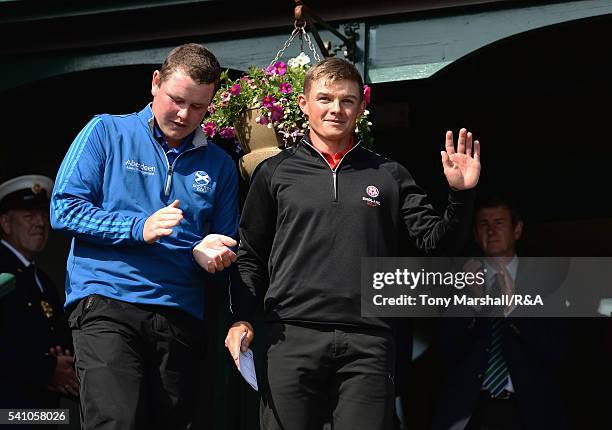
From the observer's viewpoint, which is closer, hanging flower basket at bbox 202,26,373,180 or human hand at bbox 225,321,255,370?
human hand at bbox 225,321,255,370

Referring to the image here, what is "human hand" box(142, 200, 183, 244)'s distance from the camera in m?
3.24

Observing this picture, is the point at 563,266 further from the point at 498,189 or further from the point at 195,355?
the point at 195,355

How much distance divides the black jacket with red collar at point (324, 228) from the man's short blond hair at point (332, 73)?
9.7 inches

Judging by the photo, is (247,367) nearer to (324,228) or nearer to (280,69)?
(324,228)

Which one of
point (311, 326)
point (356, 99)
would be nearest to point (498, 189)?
point (356, 99)

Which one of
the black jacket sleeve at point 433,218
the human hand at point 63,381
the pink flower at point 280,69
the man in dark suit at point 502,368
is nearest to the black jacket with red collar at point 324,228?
the black jacket sleeve at point 433,218

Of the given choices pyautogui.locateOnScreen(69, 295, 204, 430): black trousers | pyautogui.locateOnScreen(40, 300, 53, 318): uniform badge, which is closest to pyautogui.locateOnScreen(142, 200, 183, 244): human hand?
pyautogui.locateOnScreen(69, 295, 204, 430): black trousers

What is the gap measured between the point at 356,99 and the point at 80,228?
1.14 meters

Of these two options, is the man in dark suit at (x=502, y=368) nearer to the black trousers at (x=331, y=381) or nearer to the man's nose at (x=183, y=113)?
the black trousers at (x=331, y=381)

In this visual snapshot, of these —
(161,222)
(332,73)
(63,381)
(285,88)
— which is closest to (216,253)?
(161,222)

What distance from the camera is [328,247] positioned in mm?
3369

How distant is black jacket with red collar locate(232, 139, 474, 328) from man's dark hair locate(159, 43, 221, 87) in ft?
1.34

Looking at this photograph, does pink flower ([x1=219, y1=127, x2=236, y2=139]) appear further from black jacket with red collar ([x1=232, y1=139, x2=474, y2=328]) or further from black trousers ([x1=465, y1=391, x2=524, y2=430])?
black trousers ([x1=465, y1=391, x2=524, y2=430])

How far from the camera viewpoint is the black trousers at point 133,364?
3279 millimetres
